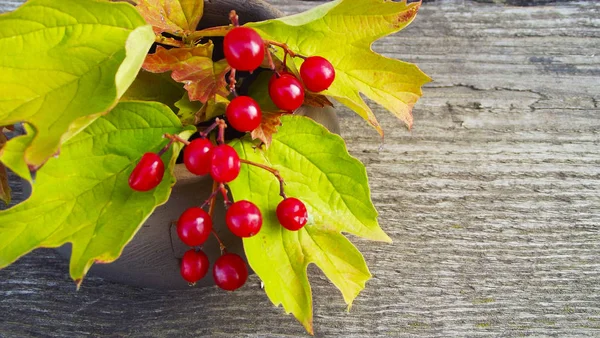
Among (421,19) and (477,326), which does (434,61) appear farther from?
(477,326)

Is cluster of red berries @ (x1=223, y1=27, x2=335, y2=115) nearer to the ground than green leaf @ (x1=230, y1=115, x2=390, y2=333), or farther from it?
farther from it

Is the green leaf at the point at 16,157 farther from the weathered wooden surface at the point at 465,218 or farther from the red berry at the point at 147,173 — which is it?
the weathered wooden surface at the point at 465,218

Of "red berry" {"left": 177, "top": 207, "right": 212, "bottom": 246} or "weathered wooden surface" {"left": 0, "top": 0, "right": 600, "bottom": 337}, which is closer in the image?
"red berry" {"left": 177, "top": 207, "right": 212, "bottom": 246}

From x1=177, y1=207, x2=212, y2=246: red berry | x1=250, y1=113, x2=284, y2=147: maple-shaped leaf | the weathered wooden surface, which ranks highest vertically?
x1=250, y1=113, x2=284, y2=147: maple-shaped leaf

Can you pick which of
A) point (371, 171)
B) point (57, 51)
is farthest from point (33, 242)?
point (371, 171)

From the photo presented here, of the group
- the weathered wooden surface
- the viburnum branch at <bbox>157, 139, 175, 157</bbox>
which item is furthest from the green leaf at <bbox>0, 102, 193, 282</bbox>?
the weathered wooden surface

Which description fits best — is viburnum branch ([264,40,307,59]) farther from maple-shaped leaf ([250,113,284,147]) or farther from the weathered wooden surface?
the weathered wooden surface
